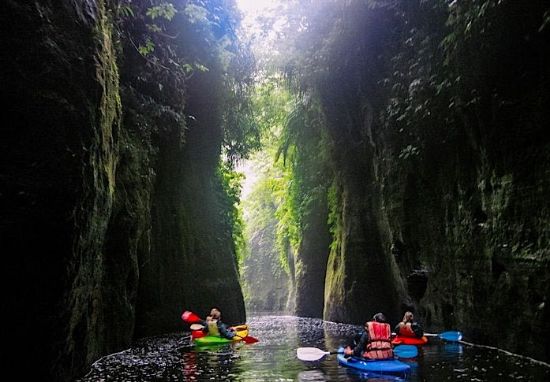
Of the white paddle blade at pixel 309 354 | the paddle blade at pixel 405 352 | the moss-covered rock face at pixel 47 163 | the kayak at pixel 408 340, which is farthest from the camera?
the kayak at pixel 408 340

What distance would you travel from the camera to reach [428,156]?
12.6 m

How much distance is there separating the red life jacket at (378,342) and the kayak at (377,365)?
0.48 feet

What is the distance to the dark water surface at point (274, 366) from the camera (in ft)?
25.6

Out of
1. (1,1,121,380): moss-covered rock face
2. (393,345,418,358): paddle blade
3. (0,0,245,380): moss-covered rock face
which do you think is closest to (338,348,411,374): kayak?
(393,345,418,358): paddle blade

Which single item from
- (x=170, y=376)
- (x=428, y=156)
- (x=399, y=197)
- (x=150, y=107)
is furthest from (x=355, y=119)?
(x=170, y=376)

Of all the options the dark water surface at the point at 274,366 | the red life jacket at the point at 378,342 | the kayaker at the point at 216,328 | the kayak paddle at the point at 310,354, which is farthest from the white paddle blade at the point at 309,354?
the kayaker at the point at 216,328

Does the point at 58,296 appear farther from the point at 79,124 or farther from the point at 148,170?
the point at 148,170

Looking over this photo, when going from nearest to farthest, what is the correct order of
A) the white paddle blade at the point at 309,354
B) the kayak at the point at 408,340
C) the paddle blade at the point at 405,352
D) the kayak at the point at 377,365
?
the kayak at the point at 377,365, the white paddle blade at the point at 309,354, the paddle blade at the point at 405,352, the kayak at the point at 408,340

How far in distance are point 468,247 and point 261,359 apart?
4.96m

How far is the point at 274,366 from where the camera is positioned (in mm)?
9250

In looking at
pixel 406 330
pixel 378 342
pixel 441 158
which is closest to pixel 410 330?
pixel 406 330

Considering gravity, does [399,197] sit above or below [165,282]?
above

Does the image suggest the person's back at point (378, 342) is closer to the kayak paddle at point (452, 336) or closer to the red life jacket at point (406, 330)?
the red life jacket at point (406, 330)

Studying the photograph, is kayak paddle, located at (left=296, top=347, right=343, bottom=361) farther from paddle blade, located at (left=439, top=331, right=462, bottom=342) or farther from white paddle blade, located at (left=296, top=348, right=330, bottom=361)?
paddle blade, located at (left=439, top=331, right=462, bottom=342)
